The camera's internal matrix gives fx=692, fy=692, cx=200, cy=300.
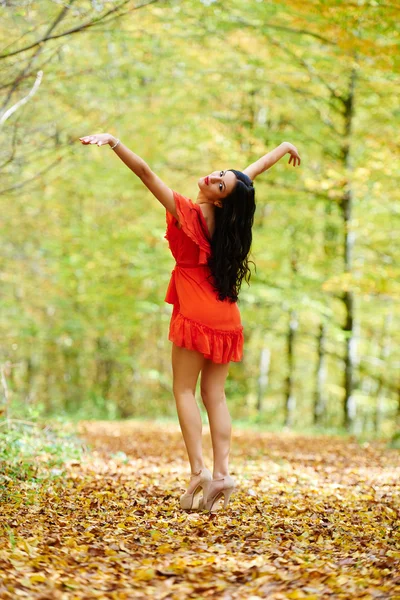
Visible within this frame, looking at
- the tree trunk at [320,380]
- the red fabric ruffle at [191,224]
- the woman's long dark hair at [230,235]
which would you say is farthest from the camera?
the tree trunk at [320,380]

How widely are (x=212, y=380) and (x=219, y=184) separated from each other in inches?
47.4

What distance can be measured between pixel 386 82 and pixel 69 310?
8.80 meters

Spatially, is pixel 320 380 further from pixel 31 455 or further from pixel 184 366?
pixel 184 366

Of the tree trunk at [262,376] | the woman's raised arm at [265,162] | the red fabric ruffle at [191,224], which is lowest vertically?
the tree trunk at [262,376]

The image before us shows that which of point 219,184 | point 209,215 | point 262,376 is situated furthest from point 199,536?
point 262,376

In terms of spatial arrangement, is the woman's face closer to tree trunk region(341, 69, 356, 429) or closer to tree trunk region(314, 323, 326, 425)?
tree trunk region(341, 69, 356, 429)

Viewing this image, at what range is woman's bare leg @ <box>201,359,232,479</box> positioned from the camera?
168 inches

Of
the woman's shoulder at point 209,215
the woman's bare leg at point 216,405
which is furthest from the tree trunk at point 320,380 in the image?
the woman's shoulder at point 209,215

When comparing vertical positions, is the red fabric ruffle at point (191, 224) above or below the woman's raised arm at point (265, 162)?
below

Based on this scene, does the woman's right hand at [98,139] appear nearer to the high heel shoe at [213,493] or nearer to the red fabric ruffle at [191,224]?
the red fabric ruffle at [191,224]

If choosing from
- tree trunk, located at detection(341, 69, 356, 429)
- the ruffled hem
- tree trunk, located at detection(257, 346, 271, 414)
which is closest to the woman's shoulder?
the ruffled hem

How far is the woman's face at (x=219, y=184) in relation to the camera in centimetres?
408

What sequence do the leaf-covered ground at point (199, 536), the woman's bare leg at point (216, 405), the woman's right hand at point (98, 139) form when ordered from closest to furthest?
the leaf-covered ground at point (199, 536), the woman's right hand at point (98, 139), the woman's bare leg at point (216, 405)

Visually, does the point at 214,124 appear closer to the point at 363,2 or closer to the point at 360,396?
the point at 363,2
